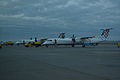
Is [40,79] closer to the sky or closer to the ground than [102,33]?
closer to the ground

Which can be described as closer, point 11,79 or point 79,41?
point 11,79

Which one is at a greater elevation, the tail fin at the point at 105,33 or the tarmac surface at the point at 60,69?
the tail fin at the point at 105,33

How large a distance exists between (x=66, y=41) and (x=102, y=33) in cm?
1739

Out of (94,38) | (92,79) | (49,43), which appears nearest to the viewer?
(92,79)

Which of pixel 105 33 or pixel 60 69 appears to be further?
pixel 105 33

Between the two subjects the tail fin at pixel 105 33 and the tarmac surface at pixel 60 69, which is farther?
the tail fin at pixel 105 33

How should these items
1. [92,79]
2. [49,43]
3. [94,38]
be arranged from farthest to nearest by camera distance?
[94,38]
[49,43]
[92,79]

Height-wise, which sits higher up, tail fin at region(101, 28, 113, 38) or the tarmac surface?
tail fin at region(101, 28, 113, 38)

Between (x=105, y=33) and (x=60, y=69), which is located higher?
(x=105, y=33)

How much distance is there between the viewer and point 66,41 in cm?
6994

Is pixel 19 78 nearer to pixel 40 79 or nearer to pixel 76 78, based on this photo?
pixel 40 79

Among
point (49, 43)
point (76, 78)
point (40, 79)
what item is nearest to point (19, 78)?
point (40, 79)

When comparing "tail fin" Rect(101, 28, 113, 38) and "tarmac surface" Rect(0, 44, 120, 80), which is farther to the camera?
"tail fin" Rect(101, 28, 113, 38)

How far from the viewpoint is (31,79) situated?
8.00 m
